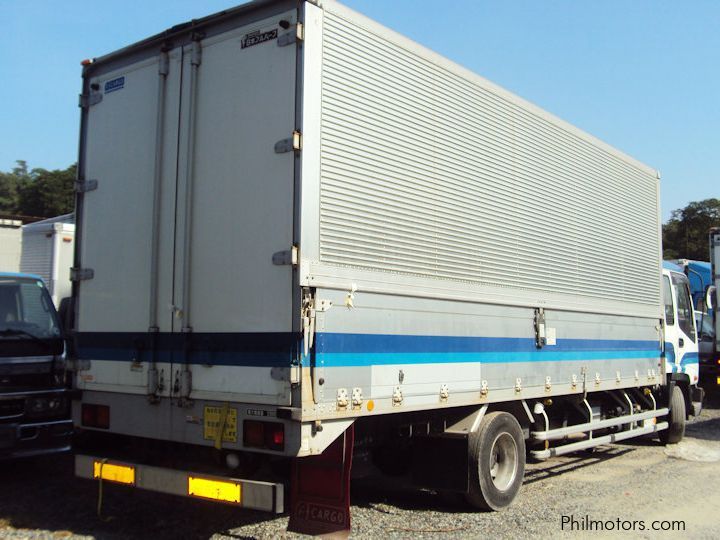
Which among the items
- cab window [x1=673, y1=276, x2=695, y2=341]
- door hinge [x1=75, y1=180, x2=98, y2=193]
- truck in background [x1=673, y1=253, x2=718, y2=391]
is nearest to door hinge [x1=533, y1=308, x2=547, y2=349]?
door hinge [x1=75, y1=180, x2=98, y2=193]

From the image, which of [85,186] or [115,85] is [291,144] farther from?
[85,186]

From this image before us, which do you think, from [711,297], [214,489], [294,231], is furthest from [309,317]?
[711,297]

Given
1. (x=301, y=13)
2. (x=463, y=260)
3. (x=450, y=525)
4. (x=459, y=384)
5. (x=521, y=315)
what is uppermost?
(x=301, y=13)

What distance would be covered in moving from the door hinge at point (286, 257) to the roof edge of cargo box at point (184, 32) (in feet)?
5.73

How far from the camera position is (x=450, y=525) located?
6.04 meters

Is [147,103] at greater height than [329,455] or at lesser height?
greater

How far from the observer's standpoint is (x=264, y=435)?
4680 millimetres

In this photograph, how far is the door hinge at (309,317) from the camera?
457cm

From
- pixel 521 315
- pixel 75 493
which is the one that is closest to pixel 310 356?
pixel 521 315

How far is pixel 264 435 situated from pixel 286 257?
1209mm

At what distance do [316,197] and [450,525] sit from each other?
126 inches

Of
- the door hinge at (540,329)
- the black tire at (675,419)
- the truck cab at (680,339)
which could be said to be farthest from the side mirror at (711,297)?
the door hinge at (540,329)

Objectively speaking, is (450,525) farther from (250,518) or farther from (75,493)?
(75,493)

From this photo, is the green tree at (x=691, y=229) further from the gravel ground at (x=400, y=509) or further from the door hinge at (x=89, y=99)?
the door hinge at (x=89, y=99)
